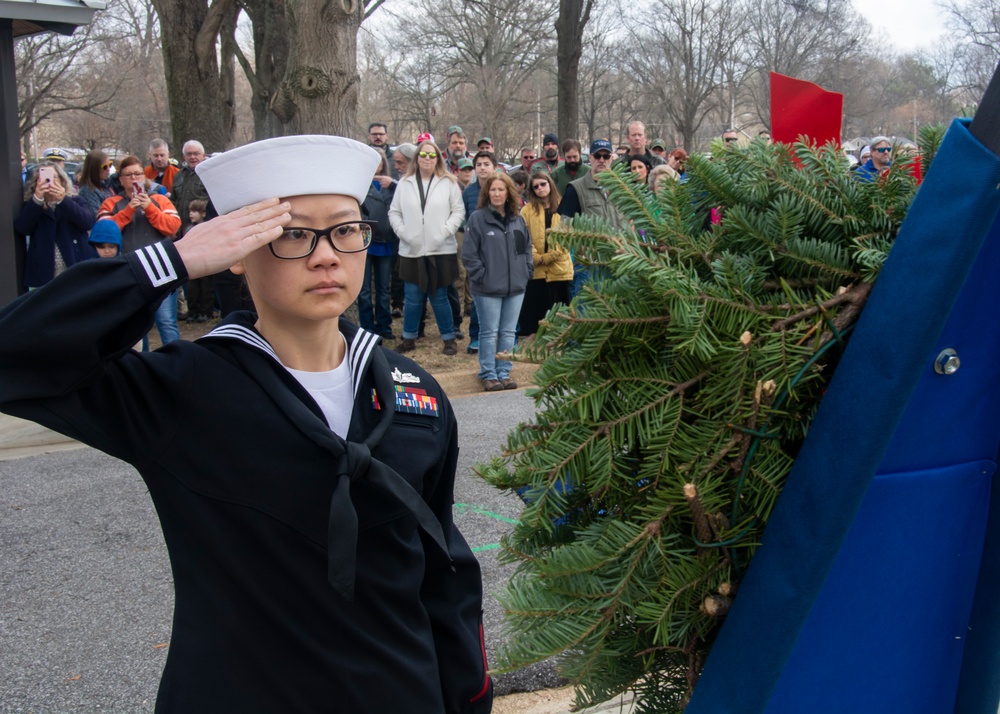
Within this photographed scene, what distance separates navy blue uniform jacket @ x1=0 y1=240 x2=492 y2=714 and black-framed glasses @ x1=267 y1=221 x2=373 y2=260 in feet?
0.61

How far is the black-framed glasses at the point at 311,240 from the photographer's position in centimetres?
182

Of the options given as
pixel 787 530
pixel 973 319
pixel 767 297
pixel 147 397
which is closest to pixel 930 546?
pixel 787 530

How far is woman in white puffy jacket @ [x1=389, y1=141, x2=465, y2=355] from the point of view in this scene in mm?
9219

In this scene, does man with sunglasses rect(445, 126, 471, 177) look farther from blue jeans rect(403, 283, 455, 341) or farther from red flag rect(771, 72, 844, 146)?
red flag rect(771, 72, 844, 146)

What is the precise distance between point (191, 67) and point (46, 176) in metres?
7.11

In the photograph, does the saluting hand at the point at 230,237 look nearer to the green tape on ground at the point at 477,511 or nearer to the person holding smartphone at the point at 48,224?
the green tape on ground at the point at 477,511

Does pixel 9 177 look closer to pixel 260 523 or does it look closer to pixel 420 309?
pixel 420 309

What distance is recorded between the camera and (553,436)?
68.6 inches

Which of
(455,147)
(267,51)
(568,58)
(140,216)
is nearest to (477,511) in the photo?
(140,216)

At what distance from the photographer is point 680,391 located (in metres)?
1.65

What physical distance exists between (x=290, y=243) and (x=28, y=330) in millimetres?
→ 498

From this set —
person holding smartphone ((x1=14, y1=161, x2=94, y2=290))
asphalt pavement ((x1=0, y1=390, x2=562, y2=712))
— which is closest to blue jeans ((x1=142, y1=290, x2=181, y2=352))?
person holding smartphone ((x1=14, y1=161, x2=94, y2=290))

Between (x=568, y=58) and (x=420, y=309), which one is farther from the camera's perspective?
(x=568, y=58)

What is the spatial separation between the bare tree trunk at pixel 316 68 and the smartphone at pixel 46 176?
6.81 feet
